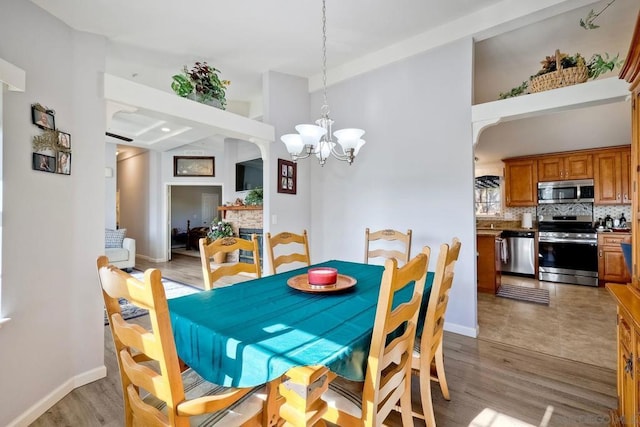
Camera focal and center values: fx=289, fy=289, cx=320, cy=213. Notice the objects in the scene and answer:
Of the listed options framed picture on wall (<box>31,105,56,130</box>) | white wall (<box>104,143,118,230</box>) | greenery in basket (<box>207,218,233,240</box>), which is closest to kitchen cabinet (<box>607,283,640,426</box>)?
framed picture on wall (<box>31,105,56,130</box>)

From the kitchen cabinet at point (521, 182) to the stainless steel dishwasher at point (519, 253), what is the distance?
2.15ft

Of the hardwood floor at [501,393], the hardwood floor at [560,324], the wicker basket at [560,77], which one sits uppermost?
the wicker basket at [560,77]

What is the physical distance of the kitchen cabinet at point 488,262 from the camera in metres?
4.08

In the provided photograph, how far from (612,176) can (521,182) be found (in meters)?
1.20

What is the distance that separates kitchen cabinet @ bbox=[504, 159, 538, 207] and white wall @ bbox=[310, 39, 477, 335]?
11.5 ft

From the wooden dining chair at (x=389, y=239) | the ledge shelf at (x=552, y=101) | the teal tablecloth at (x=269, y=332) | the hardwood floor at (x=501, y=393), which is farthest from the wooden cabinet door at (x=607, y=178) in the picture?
the teal tablecloth at (x=269, y=332)

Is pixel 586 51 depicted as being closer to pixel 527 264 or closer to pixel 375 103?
pixel 375 103

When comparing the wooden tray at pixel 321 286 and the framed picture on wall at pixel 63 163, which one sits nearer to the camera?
the wooden tray at pixel 321 286

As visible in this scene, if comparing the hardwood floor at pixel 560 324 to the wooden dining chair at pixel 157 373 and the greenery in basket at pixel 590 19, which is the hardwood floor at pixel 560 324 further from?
the greenery in basket at pixel 590 19

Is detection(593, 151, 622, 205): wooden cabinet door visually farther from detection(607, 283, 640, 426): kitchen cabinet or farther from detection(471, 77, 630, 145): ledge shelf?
detection(607, 283, 640, 426): kitchen cabinet

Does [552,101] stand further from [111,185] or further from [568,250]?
[111,185]

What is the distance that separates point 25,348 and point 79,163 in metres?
1.23

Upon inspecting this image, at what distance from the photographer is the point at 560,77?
2.42 meters

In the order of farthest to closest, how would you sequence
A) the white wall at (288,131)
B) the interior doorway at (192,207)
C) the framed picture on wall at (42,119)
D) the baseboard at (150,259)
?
the interior doorway at (192,207), the baseboard at (150,259), the white wall at (288,131), the framed picture on wall at (42,119)
